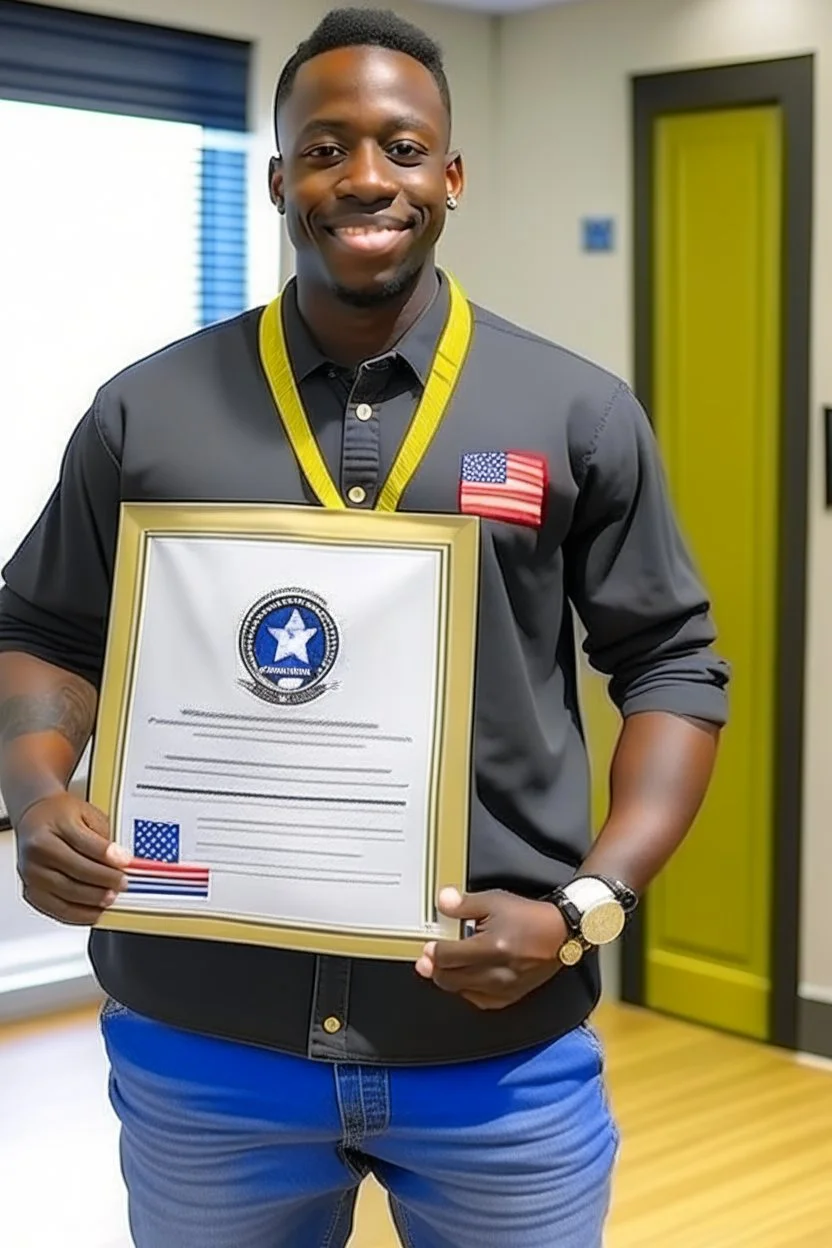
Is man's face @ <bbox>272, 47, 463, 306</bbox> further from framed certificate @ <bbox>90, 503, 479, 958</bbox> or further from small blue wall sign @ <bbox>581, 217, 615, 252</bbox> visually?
small blue wall sign @ <bbox>581, 217, 615, 252</bbox>

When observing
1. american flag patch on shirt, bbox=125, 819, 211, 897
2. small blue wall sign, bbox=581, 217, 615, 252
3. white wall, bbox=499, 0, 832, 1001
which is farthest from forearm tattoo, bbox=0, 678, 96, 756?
small blue wall sign, bbox=581, 217, 615, 252

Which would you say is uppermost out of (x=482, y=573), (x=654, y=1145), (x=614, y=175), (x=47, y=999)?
(x=614, y=175)

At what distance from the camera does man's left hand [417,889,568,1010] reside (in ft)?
4.05

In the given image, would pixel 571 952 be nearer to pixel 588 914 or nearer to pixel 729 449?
pixel 588 914

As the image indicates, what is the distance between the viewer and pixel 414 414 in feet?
4.39

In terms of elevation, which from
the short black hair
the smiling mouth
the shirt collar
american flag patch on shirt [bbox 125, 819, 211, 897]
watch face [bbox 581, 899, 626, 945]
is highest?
the short black hair

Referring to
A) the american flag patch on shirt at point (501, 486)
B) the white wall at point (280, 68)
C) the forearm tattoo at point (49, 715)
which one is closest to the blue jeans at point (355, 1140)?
the forearm tattoo at point (49, 715)

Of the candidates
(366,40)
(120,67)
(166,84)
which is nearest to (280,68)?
(166,84)

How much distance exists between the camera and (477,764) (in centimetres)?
132

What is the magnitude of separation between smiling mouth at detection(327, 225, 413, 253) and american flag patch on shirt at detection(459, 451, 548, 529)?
0.17 metres

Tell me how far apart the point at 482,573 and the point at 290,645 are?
0.50ft

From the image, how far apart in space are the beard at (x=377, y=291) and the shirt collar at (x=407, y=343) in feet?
0.13

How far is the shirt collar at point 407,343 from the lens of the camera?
1.35 meters

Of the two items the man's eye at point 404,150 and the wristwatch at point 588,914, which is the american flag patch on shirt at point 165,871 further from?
the man's eye at point 404,150
